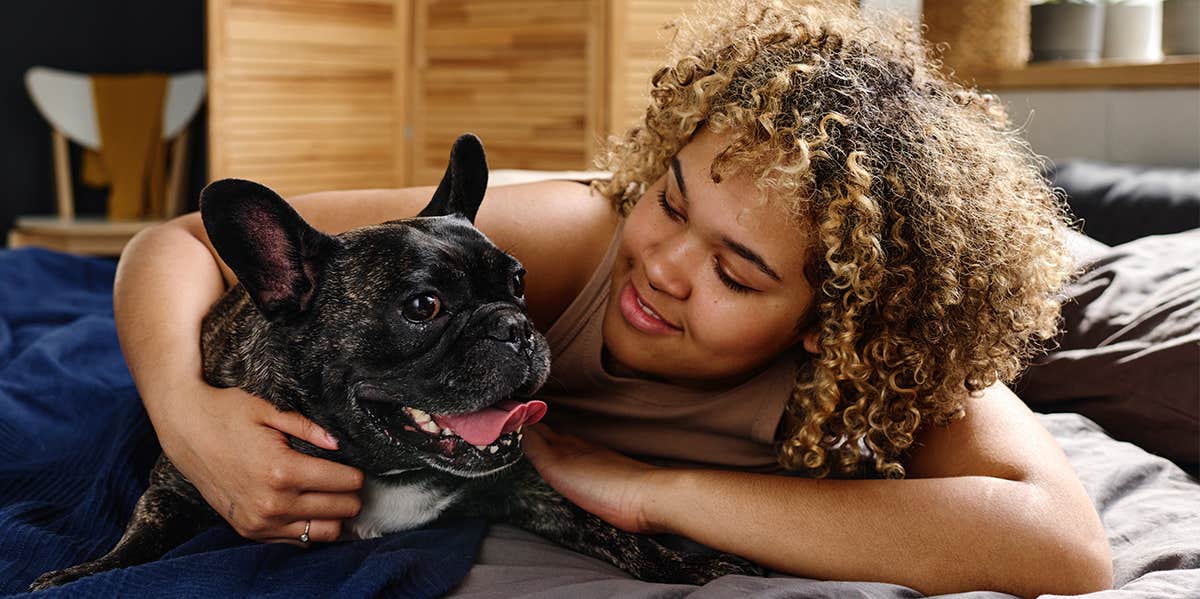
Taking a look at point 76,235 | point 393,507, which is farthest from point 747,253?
point 76,235

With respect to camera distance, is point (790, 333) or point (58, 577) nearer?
point (58, 577)

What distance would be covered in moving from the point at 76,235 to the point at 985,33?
156 inches

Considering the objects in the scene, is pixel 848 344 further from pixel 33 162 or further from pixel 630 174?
pixel 33 162

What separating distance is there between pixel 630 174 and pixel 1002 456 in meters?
0.71

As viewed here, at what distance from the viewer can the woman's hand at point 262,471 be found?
120cm

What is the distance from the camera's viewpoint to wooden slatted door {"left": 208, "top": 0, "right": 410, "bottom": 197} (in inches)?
184

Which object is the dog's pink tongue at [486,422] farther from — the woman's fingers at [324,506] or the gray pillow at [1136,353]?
the gray pillow at [1136,353]

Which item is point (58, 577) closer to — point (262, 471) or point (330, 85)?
point (262, 471)

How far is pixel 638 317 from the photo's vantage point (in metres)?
1.44

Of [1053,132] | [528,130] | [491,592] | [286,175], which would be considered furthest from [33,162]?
[491,592]

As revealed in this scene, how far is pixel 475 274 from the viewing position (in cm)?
121

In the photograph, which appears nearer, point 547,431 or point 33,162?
point 547,431

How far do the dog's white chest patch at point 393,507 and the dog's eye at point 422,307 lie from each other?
22 cm

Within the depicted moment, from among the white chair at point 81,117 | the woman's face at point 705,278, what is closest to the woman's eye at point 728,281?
the woman's face at point 705,278
